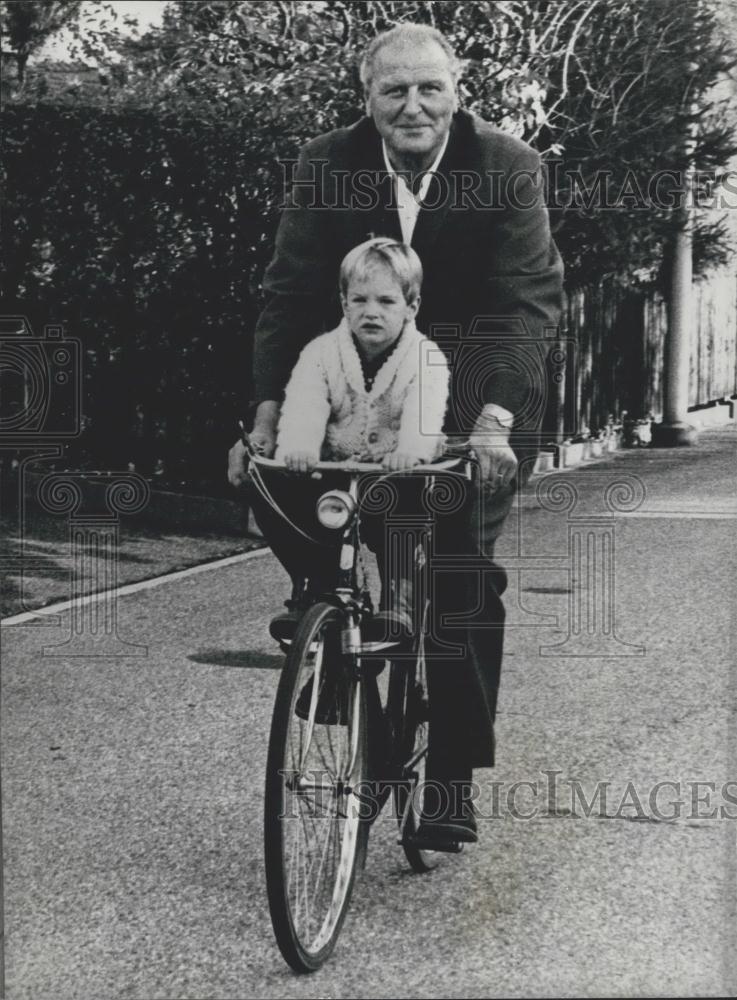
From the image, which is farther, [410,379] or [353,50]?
[353,50]

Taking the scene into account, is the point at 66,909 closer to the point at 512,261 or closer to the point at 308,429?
the point at 308,429

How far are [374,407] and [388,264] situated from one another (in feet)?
1.03

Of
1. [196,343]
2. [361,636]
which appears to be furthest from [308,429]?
[196,343]

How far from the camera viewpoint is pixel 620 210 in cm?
338

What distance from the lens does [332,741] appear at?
3.03 m

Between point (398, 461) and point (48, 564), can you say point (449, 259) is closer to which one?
point (398, 461)

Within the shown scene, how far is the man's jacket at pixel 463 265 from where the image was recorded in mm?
3203

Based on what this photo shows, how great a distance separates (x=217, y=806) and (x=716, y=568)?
4.63 ft

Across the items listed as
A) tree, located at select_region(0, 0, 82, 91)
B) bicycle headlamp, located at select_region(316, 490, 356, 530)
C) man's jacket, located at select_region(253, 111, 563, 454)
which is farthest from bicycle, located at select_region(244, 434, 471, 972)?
tree, located at select_region(0, 0, 82, 91)

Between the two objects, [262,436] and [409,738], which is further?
[409,738]

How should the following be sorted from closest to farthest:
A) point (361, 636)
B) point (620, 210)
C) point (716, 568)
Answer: point (361, 636)
point (620, 210)
point (716, 568)

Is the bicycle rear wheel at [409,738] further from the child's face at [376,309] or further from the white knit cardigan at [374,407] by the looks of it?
the child's face at [376,309]

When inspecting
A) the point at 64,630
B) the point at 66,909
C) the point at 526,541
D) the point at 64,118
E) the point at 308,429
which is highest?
the point at 64,118

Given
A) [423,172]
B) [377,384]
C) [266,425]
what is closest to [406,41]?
[423,172]
